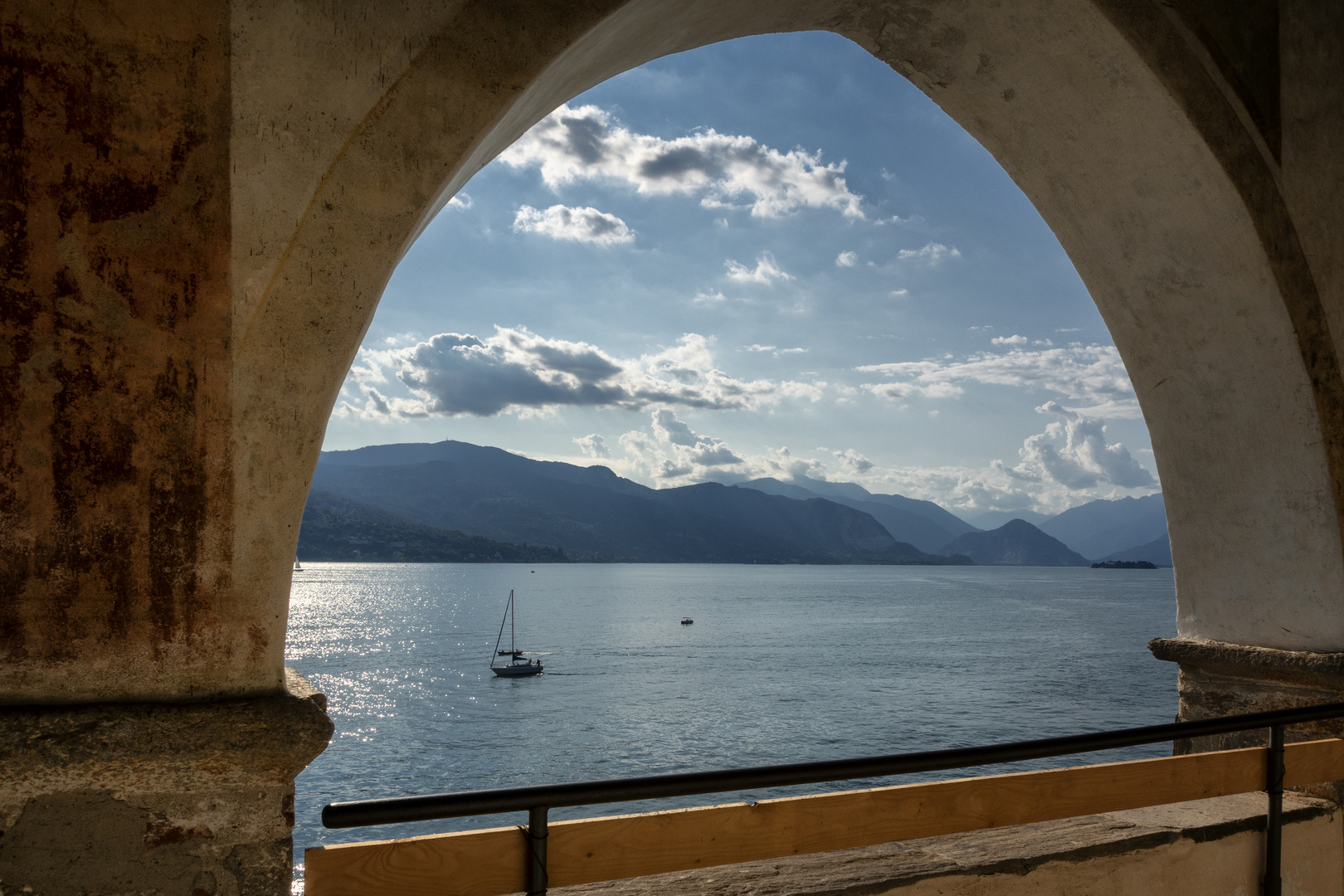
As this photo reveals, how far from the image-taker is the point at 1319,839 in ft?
10.2

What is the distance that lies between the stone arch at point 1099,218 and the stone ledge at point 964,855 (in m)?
1.03

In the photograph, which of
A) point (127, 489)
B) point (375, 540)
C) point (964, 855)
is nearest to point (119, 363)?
point (127, 489)

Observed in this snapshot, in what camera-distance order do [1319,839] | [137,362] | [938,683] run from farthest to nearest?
[938,683], [1319,839], [137,362]

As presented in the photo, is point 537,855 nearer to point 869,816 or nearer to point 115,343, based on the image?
point 869,816

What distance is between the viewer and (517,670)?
45188 millimetres

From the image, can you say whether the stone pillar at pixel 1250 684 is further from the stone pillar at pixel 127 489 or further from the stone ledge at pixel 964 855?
the stone pillar at pixel 127 489

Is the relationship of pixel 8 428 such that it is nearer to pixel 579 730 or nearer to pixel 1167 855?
pixel 1167 855

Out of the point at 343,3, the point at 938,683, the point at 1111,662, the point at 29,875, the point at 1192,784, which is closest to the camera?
the point at 29,875

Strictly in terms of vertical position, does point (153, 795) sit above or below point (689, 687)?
above

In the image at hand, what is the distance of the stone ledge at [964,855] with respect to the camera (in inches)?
84.7

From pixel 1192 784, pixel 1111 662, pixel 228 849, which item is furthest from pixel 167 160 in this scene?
pixel 1111 662

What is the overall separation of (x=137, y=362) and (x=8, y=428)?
0.26 m

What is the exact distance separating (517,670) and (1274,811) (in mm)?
44973

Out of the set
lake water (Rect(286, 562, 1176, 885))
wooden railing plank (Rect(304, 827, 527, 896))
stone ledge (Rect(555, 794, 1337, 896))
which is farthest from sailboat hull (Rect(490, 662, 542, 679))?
wooden railing plank (Rect(304, 827, 527, 896))
